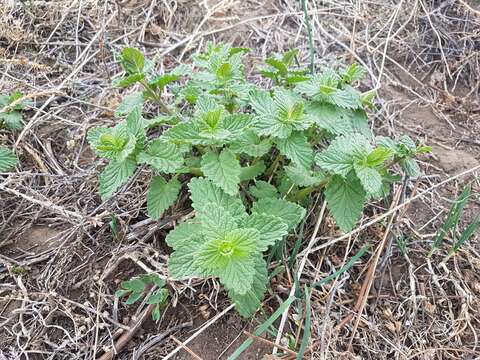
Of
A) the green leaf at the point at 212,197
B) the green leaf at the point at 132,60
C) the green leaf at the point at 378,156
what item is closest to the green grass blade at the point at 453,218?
the green leaf at the point at 378,156

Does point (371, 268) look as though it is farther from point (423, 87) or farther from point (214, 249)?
point (423, 87)

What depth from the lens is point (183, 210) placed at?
1.83m

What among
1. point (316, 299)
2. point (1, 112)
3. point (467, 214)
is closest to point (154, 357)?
point (316, 299)

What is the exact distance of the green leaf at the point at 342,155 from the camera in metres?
1.54

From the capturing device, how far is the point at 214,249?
136 cm

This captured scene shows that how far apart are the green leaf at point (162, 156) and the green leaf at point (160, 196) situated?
128mm

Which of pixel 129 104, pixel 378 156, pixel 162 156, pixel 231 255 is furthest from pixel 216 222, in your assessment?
pixel 129 104

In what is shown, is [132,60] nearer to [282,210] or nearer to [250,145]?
[250,145]

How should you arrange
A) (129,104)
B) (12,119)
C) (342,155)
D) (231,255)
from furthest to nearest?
(12,119) < (129,104) < (342,155) < (231,255)

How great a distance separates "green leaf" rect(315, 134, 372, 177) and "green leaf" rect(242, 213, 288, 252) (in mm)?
266

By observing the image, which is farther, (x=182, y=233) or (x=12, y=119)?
(x=12, y=119)

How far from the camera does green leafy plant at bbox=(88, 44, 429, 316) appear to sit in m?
1.39

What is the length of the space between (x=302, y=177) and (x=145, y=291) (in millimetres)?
679

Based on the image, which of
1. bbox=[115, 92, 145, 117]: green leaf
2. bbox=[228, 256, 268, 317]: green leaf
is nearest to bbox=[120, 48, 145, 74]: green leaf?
bbox=[115, 92, 145, 117]: green leaf
